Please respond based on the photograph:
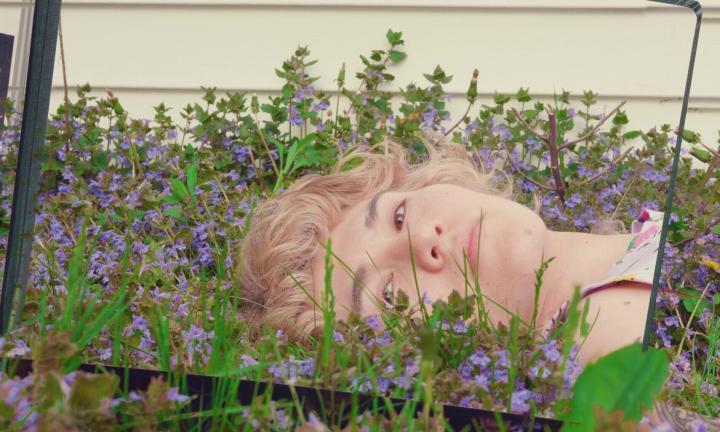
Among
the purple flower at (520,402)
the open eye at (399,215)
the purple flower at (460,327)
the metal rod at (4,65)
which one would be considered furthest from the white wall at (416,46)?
the purple flower at (520,402)

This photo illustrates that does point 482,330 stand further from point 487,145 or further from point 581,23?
point 487,145

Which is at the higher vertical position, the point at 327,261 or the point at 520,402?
the point at 327,261

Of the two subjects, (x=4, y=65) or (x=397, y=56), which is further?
(x=397, y=56)

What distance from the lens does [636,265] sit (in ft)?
6.51

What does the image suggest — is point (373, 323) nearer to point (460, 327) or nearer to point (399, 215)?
point (460, 327)

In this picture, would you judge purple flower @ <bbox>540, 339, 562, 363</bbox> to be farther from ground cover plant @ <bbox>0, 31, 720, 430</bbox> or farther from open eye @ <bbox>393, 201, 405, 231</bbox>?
open eye @ <bbox>393, 201, 405, 231</bbox>

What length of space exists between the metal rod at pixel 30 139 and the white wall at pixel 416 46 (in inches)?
2.4

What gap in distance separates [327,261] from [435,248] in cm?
105

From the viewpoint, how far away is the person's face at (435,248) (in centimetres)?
194

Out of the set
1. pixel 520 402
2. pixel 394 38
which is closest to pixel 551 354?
pixel 520 402

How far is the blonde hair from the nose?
0.27m

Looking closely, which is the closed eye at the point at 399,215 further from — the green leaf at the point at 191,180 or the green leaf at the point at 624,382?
the green leaf at the point at 624,382

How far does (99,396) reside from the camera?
2.90 feet

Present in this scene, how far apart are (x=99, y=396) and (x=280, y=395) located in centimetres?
27
